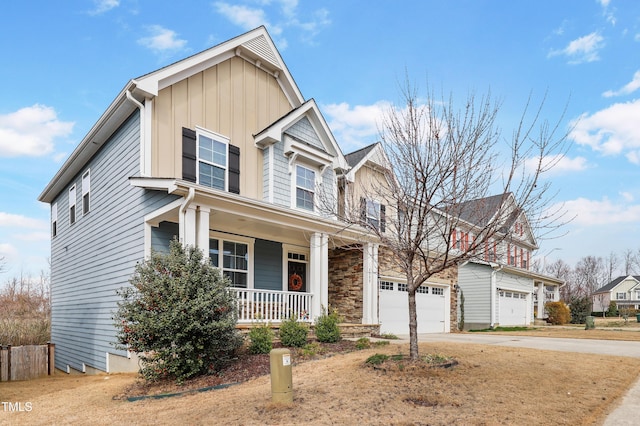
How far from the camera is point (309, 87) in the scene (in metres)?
14.4

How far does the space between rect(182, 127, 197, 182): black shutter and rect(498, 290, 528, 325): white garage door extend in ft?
65.1

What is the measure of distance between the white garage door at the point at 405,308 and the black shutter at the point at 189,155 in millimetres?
7702

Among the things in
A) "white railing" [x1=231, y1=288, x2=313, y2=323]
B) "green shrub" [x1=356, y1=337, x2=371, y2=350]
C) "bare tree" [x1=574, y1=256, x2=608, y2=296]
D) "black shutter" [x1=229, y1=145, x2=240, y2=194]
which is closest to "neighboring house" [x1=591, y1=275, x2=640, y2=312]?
"bare tree" [x1=574, y1=256, x2=608, y2=296]

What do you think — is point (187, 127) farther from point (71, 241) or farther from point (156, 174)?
point (71, 241)

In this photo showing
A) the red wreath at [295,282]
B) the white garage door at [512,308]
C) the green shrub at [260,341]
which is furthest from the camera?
the white garage door at [512,308]

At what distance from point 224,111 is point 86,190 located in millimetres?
5613

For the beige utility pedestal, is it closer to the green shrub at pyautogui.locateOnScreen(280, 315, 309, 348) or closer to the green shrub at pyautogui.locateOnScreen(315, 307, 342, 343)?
the green shrub at pyautogui.locateOnScreen(280, 315, 309, 348)

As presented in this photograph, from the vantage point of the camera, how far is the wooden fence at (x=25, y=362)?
1234 centimetres

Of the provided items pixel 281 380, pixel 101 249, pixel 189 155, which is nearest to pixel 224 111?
pixel 189 155

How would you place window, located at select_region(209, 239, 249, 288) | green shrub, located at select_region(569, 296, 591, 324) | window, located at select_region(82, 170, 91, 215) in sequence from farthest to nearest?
green shrub, located at select_region(569, 296, 591, 324) < window, located at select_region(82, 170, 91, 215) < window, located at select_region(209, 239, 249, 288)

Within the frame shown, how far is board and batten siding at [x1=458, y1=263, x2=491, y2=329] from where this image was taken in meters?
23.7

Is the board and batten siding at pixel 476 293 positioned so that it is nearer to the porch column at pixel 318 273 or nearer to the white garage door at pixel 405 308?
the white garage door at pixel 405 308

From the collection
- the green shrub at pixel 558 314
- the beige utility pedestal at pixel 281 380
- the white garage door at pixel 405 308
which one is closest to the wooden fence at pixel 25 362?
the white garage door at pixel 405 308

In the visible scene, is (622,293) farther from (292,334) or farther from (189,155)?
(189,155)
